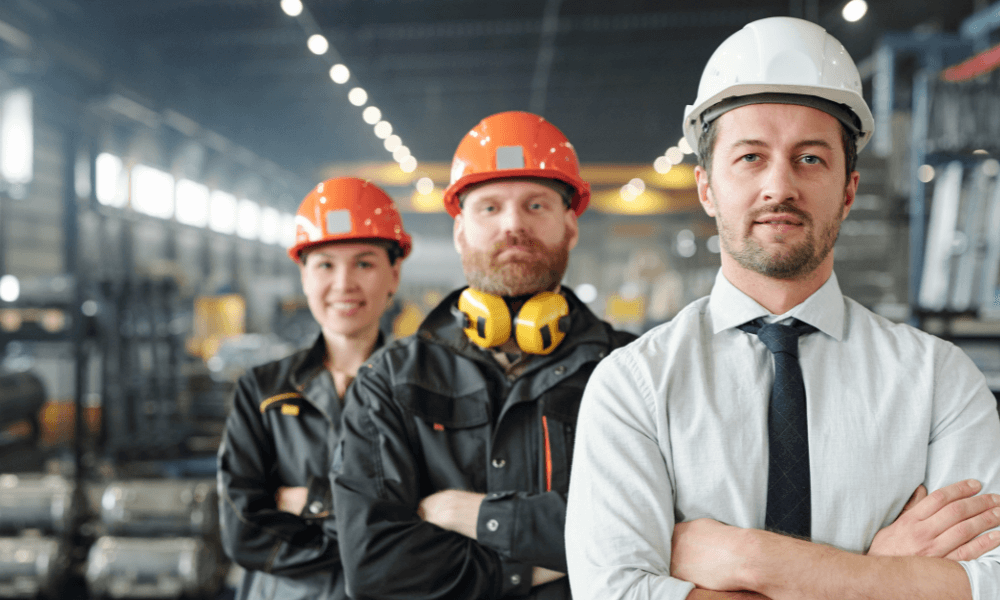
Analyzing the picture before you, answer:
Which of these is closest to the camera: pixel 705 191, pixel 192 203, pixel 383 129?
pixel 705 191

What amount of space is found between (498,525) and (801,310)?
85 cm

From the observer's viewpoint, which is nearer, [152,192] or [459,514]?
[459,514]

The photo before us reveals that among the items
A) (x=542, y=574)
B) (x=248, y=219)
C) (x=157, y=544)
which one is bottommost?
(x=157, y=544)

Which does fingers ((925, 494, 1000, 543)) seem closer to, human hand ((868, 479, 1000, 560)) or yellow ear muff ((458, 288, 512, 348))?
human hand ((868, 479, 1000, 560))

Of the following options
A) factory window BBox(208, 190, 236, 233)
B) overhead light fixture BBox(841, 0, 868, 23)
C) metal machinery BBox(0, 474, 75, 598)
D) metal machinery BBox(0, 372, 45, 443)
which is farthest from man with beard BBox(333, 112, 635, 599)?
factory window BBox(208, 190, 236, 233)

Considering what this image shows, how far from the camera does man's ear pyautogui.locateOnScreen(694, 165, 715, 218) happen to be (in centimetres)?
151

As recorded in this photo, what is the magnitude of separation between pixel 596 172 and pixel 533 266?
17950 millimetres

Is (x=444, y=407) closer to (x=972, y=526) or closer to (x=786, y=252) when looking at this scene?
(x=786, y=252)

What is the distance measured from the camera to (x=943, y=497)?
1.23m

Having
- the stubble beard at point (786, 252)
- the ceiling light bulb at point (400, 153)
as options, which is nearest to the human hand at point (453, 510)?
the stubble beard at point (786, 252)

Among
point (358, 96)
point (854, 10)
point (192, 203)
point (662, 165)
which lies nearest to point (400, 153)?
point (358, 96)

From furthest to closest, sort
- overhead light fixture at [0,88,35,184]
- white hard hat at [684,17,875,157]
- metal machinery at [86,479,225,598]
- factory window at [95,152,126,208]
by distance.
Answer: factory window at [95,152,126,208], overhead light fixture at [0,88,35,184], metal machinery at [86,479,225,598], white hard hat at [684,17,875,157]

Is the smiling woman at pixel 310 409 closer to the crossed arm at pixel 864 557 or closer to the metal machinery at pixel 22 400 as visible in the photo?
the crossed arm at pixel 864 557

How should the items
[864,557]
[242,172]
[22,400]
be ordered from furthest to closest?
1. [242,172]
2. [22,400]
3. [864,557]
